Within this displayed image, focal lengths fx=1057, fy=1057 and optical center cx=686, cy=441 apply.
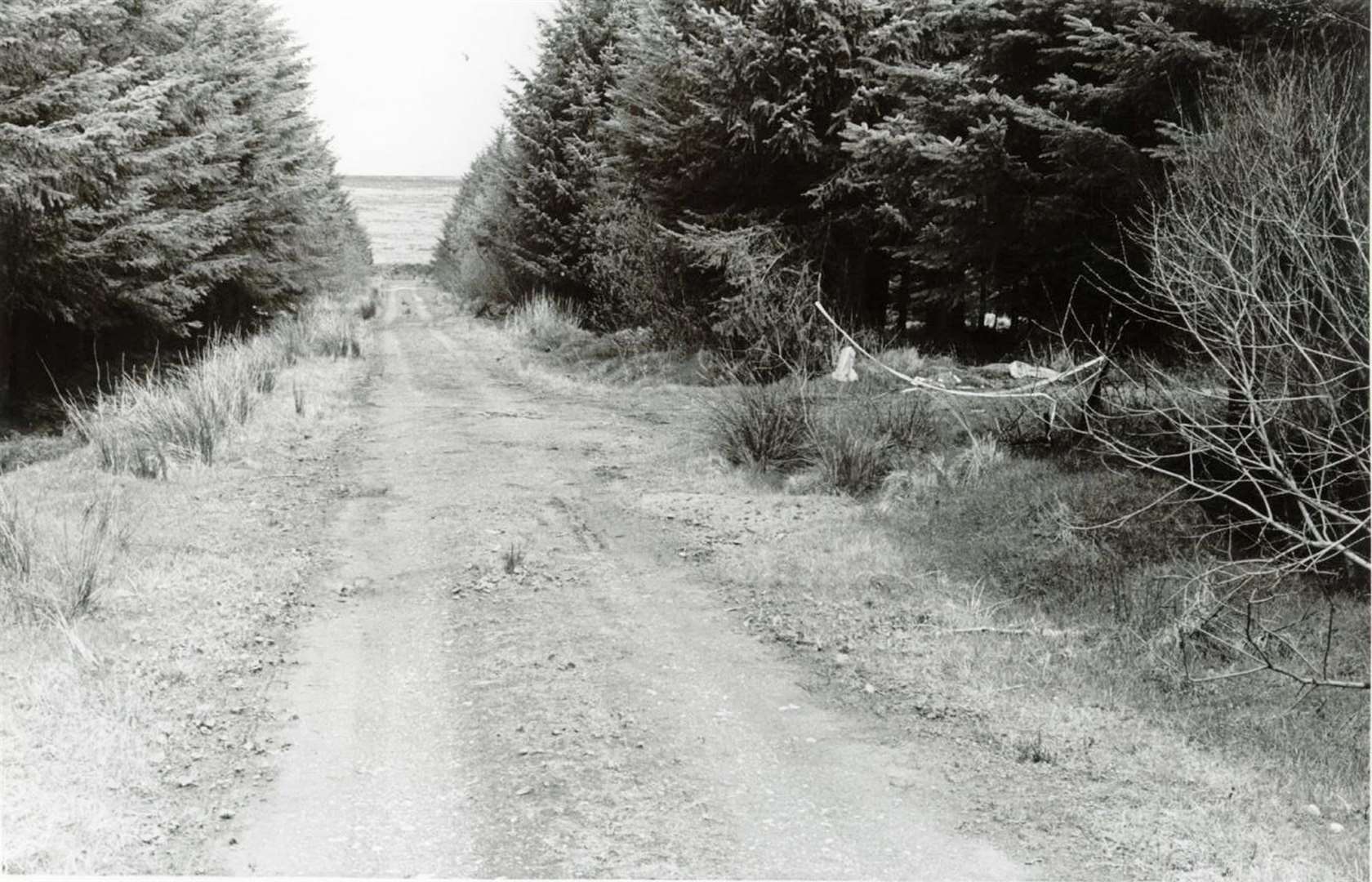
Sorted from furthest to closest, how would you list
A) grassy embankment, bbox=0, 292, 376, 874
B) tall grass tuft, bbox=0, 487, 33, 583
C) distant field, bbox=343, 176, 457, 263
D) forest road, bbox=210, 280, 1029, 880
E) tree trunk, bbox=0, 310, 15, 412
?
distant field, bbox=343, 176, 457, 263
tree trunk, bbox=0, 310, 15, 412
tall grass tuft, bbox=0, 487, 33, 583
grassy embankment, bbox=0, 292, 376, 874
forest road, bbox=210, 280, 1029, 880

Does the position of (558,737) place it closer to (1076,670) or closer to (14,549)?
(1076,670)

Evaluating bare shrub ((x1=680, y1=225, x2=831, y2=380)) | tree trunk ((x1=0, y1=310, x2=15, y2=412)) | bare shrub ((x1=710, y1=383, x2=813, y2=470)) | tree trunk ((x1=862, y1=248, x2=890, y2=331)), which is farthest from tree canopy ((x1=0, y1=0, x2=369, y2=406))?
tree trunk ((x1=862, y1=248, x2=890, y2=331))

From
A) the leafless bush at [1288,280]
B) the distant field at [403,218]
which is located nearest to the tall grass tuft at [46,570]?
the leafless bush at [1288,280]

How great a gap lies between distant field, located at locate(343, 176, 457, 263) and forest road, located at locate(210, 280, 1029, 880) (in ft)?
417

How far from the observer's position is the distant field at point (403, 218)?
458ft

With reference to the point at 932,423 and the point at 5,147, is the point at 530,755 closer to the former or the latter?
the point at 932,423

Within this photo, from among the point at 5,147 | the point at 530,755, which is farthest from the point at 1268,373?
the point at 5,147

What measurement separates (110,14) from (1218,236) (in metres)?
13.3

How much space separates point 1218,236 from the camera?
22.2 ft

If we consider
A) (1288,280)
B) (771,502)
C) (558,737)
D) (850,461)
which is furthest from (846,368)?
(558,737)

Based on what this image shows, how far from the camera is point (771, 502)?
9.89 metres

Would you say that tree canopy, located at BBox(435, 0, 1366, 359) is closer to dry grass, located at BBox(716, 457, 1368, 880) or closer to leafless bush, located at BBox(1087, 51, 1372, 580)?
leafless bush, located at BBox(1087, 51, 1372, 580)

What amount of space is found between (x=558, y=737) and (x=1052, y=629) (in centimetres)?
360

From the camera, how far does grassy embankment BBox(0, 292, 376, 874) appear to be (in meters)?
4.21
